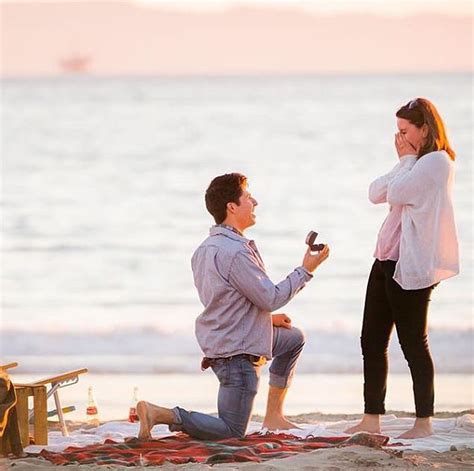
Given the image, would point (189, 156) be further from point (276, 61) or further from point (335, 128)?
point (276, 61)

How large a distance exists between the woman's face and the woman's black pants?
543 millimetres

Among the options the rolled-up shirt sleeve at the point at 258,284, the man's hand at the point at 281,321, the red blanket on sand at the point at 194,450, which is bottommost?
the red blanket on sand at the point at 194,450

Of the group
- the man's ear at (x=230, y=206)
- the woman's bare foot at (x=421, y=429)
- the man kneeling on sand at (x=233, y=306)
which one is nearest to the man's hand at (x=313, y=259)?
the man kneeling on sand at (x=233, y=306)

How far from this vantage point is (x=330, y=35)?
211 feet

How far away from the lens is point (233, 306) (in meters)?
6.75

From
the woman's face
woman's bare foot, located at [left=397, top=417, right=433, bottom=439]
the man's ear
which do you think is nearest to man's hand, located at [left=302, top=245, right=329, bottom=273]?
the man's ear

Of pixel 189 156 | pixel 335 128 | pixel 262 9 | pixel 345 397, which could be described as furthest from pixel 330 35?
pixel 345 397

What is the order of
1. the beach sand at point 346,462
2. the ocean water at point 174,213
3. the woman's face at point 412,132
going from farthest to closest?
the ocean water at point 174,213
the woman's face at point 412,132
the beach sand at point 346,462

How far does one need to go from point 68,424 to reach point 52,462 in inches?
71.9

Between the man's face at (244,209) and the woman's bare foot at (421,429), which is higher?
the man's face at (244,209)

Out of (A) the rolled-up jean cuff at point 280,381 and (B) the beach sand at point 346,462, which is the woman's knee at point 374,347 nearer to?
(A) the rolled-up jean cuff at point 280,381

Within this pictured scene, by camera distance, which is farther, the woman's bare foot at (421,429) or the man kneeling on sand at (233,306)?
the woman's bare foot at (421,429)

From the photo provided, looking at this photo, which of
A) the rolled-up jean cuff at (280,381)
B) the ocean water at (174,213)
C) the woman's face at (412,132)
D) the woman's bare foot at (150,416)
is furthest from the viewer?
the ocean water at (174,213)

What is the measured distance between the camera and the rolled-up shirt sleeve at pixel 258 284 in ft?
21.9
